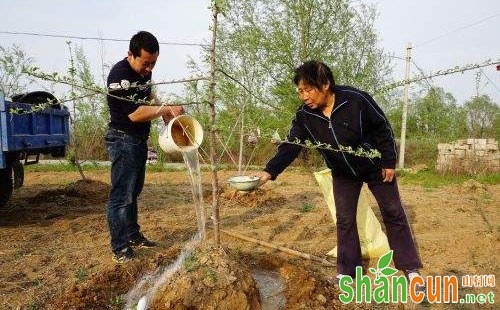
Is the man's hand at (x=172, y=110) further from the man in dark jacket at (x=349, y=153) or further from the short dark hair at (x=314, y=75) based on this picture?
the short dark hair at (x=314, y=75)

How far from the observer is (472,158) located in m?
11.5

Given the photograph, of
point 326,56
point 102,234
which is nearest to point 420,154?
point 326,56

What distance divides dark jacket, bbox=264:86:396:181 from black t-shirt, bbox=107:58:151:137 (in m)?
1.36

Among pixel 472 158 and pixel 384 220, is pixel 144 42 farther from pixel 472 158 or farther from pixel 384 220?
pixel 472 158

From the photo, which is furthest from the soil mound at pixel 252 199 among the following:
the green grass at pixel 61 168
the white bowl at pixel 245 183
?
the green grass at pixel 61 168

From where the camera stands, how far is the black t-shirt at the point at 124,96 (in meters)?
3.57

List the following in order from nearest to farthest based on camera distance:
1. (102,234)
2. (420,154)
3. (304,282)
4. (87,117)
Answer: (304,282)
(102,234)
(87,117)
(420,154)

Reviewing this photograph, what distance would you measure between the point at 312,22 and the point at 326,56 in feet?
3.62

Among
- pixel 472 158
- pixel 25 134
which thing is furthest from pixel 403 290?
pixel 472 158

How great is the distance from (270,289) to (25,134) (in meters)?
3.62

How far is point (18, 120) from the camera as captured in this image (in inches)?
199

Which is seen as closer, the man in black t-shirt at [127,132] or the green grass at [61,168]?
the man in black t-shirt at [127,132]

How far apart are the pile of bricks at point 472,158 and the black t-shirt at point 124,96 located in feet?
32.6

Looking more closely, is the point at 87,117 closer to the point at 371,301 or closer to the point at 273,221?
the point at 273,221
